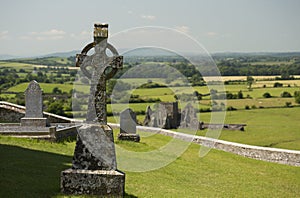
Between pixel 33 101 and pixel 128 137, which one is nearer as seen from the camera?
pixel 33 101

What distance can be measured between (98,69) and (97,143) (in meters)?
1.58

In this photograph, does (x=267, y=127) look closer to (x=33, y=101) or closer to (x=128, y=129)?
(x=128, y=129)

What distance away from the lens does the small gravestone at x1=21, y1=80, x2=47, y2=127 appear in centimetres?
1961

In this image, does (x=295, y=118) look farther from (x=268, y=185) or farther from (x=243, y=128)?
(x=268, y=185)

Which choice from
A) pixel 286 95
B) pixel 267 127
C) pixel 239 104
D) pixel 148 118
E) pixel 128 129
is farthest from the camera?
pixel 286 95

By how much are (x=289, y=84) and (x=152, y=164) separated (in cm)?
6129

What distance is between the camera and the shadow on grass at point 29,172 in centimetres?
874

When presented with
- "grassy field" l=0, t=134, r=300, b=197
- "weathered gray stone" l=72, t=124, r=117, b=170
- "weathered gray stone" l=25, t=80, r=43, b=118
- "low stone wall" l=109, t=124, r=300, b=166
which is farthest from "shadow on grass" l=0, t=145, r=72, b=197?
"low stone wall" l=109, t=124, r=300, b=166

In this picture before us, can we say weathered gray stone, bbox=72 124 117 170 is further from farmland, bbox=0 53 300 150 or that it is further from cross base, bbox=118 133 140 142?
farmland, bbox=0 53 300 150

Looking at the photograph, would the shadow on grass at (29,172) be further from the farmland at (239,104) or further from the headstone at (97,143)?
the farmland at (239,104)

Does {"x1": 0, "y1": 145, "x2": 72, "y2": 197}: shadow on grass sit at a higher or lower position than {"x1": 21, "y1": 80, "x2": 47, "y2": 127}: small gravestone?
lower

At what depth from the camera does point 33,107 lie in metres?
19.7

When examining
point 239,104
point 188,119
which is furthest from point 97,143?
point 239,104

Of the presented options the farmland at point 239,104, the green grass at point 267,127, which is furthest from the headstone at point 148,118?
the green grass at point 267,127
